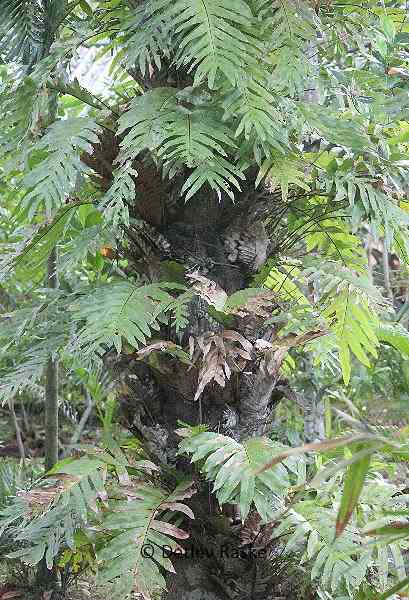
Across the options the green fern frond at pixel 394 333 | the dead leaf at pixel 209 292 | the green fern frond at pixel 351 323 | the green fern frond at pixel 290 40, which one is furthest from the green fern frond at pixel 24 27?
the green fern frond at pixel 394 333

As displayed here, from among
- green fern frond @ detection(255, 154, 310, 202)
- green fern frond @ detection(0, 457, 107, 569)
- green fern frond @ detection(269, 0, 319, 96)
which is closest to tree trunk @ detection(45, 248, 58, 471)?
green fern frond @ detection(0, 457, 107, 569)

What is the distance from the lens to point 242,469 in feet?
4.37

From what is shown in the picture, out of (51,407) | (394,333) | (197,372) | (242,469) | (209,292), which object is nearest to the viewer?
(242,469)

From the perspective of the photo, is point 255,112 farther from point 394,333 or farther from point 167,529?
point 167,529

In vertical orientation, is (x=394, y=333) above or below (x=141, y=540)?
above

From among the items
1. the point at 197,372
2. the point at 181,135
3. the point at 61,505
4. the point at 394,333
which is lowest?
the point at 61,505

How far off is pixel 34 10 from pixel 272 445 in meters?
1.23

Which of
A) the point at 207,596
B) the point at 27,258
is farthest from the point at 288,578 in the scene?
the point at 27,258

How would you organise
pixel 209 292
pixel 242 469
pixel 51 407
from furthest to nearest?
pixel 51 407 < pixel 209 292 < pixel 242 469

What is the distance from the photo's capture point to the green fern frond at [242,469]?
131 centimetres

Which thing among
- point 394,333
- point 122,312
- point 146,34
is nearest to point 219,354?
point 122,312

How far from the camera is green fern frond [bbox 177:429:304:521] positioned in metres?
1.31

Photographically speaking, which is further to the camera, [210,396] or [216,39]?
[210,396]

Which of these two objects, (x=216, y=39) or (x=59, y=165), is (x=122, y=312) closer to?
(x=59, y=165)
